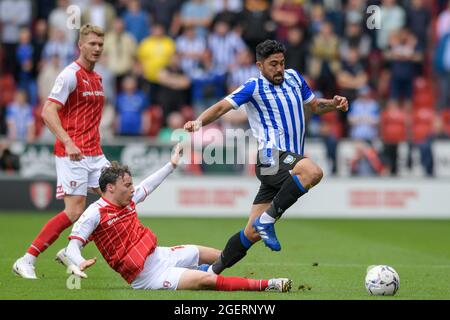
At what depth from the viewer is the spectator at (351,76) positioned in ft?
71.5

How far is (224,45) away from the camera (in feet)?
70.2

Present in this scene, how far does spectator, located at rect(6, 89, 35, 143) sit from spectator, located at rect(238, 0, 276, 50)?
15.7ft

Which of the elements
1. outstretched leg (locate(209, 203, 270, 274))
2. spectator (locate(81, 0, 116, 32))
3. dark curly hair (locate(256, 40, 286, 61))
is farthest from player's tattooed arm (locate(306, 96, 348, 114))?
spectator (locate(81, 0, 116, 32))

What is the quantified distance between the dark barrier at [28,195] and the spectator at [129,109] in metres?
2.10

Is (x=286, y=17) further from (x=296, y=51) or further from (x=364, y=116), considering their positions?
(x=364, y=116)

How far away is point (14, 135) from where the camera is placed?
808 inches

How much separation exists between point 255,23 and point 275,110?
38.4 feet

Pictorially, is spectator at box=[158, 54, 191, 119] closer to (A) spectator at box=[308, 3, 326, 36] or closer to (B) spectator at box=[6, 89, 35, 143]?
(B) spectator at box=[6, 89, 35, 143]

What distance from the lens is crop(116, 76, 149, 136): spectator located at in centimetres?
2069

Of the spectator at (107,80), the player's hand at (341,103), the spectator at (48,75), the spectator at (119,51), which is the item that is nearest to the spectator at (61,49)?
the spectator at (48,75)

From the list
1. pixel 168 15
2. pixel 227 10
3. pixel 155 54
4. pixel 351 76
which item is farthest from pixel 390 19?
pixel 155 54
